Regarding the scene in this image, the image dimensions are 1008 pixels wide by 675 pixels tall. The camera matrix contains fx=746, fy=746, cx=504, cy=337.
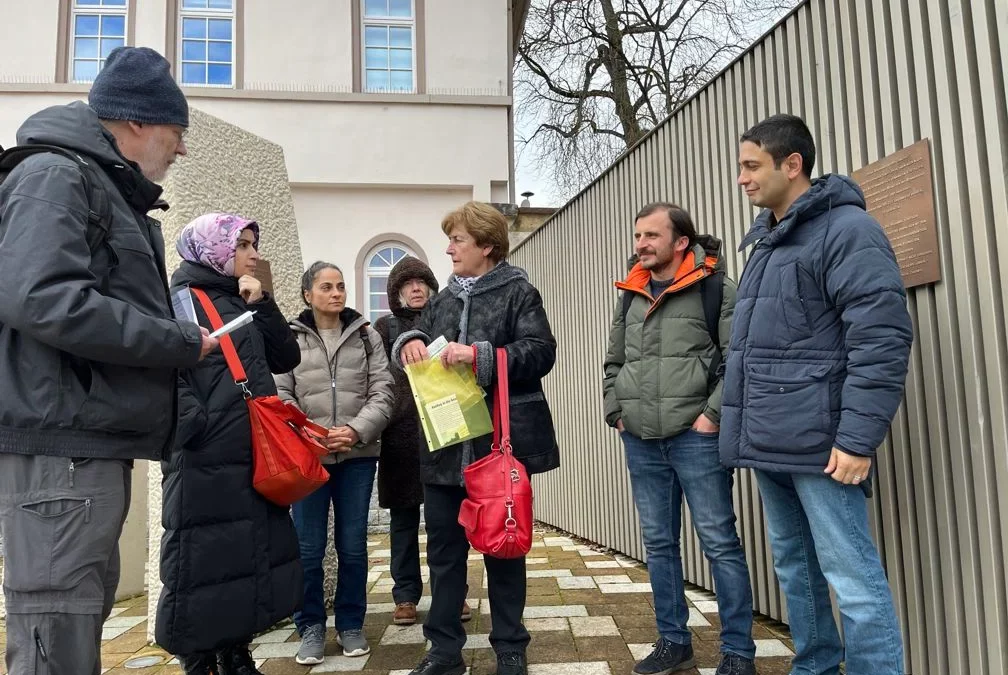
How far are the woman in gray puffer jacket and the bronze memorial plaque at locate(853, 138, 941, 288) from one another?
233 centimetres

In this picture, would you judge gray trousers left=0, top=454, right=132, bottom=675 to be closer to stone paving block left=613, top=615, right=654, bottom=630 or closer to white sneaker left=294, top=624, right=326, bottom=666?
white sneaker left=294, top=624, right=326, bottom=666

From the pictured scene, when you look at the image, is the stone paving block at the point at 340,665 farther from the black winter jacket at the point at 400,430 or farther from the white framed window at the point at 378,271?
the white framed window at the point at 378,271

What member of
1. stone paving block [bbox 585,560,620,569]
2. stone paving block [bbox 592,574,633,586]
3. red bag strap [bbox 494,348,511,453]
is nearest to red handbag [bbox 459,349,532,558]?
red bag strap [bbox 494,348,511,453]

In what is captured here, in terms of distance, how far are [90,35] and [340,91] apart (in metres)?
3.93

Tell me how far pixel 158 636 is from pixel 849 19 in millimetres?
3455

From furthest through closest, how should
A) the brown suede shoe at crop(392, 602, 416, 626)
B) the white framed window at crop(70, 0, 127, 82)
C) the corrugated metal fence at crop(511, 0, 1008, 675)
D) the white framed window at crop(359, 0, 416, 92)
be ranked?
1. the white framed window at crop(359, 0, 416, 92)
2. the white framed window at crop(70, 0, 127, 82)
3. the brown suede shoe at crop(392, 602, 416, 626)
4. the corrugated metal fence at crop(511, 0, 1008, 675)

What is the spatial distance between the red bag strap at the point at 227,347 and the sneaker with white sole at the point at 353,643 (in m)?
1.44

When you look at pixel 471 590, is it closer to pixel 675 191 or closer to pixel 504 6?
pixel 675 191

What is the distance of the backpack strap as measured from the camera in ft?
6.07

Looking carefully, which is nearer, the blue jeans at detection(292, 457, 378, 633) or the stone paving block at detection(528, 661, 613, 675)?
the stone paving block at detection(528, 661, 613, 675)

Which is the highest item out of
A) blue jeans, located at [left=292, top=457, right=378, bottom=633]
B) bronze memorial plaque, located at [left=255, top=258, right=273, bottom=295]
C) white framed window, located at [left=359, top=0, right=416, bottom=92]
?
white framed window, located at [left=359, top=0, right=416, bottom=92]

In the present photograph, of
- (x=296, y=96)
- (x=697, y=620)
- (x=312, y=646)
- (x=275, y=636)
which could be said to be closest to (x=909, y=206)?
(x=697, y=620)

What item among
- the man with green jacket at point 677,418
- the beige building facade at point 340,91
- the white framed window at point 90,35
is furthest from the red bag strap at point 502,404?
the white framed window at point 90,35

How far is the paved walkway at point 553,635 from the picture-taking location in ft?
10.6
